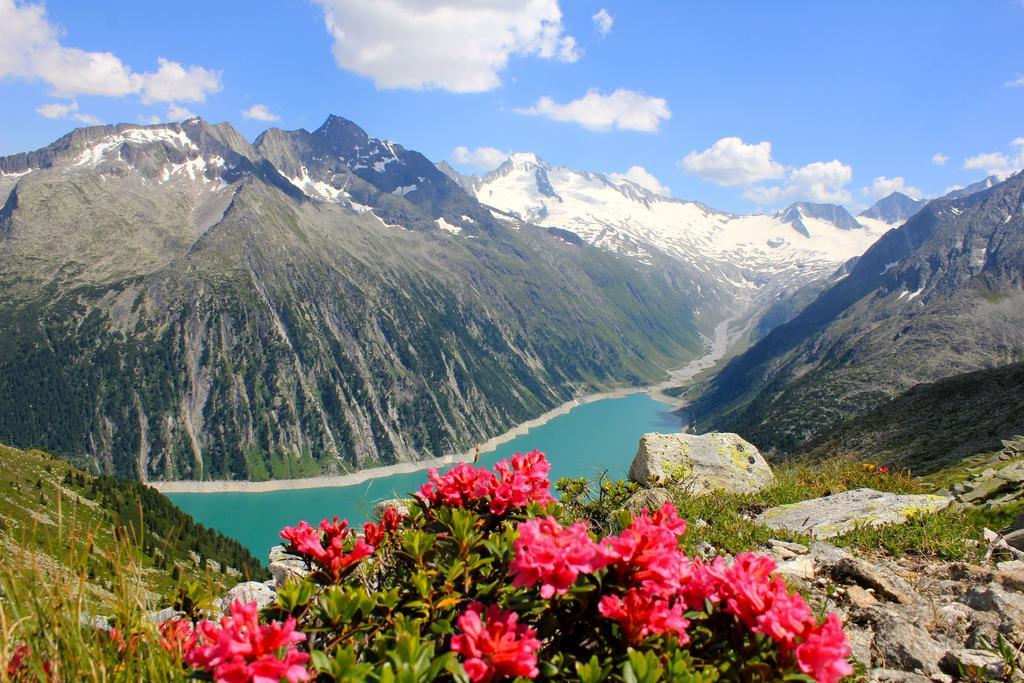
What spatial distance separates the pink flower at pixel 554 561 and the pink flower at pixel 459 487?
62.8 inches

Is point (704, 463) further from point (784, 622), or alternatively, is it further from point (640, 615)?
point (640, 615)

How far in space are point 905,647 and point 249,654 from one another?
6.02 m

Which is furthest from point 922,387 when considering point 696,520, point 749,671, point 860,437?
point 749,671

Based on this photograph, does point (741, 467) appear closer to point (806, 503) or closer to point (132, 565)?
point (806, 503)

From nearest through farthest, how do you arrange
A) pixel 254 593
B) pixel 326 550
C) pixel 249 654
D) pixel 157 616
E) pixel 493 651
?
pixel 249 654, pixel 493 651, pixel 326 550, pixel 157 616, pixel 254 593

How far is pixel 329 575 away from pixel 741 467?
1378cm

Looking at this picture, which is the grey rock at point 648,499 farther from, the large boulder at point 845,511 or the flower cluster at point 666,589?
the flower cluster at point 666,589

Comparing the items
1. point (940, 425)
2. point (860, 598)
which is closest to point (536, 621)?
point (860, 598)

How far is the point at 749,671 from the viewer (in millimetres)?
3260

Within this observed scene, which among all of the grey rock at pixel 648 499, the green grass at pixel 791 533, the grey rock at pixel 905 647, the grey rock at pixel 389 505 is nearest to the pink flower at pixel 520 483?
the green grass at pixel 791 533

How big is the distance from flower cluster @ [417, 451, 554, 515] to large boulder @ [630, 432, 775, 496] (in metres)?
8.09

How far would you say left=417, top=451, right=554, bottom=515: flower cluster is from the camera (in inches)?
195

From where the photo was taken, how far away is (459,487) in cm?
520

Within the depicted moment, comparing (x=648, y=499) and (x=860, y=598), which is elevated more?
(x=648, y=499)
